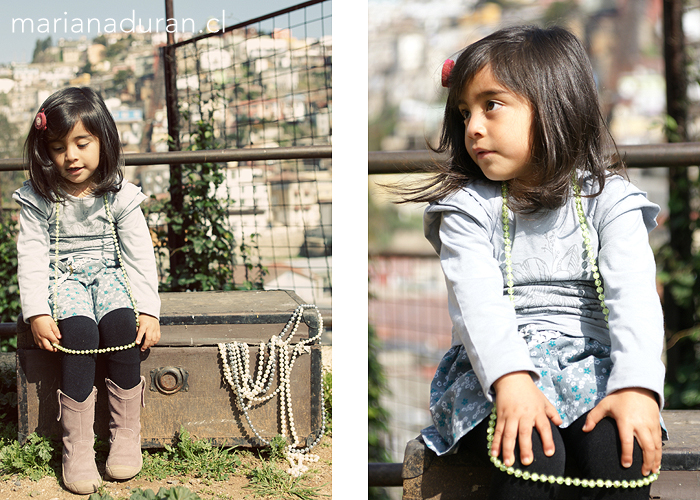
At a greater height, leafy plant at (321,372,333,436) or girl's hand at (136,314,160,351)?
girl's hand at (136,314,160,351)

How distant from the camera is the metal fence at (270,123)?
218cm

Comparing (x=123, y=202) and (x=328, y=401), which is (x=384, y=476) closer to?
(x=328, y=401)

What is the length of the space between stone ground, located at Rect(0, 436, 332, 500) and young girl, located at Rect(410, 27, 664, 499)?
21.1 inches

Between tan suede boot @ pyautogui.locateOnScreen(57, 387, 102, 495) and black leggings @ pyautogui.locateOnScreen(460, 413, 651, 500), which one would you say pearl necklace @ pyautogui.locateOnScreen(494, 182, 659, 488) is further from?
tan suede boot @ pyautogui.locateOnScreen(57, 387, 102, 495)

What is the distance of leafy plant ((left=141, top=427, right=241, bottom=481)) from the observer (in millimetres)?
1232

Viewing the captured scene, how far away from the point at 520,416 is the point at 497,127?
1.35 ft

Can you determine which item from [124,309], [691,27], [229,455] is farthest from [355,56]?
[691,27]

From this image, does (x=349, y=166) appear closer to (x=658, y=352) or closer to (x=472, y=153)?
(x=472, y=153)

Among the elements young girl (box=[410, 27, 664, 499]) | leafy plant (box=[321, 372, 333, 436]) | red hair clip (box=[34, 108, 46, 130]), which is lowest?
leafy plant (box=[321, 372, 333, 436])

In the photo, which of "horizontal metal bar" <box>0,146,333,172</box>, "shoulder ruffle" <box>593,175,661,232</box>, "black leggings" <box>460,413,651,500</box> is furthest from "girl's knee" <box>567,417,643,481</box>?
"horizontal metal bar" <box>0,146,333,172</box>

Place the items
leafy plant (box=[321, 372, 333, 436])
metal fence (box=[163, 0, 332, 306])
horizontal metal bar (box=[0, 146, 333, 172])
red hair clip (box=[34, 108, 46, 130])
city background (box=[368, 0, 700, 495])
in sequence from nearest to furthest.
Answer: red hair clip (box=[34, 108, 46, 130])
leafy plant (box=[321, 372, 333, 436])
horizontal metal bar (box=[0, 146, 333, 172])
city background (box=[368, 0, 700, 495])
metal fence (box=[163, 0, 332, 306])

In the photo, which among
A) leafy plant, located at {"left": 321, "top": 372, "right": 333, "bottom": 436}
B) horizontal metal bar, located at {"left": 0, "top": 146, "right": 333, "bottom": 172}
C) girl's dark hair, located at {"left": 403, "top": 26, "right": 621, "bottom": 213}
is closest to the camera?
girl's dark hair, located at {"left": 403, "top": 26, "right": 621, "bottom": 213}

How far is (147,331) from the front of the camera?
47.8 inches

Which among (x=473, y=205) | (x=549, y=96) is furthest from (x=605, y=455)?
(x=549, y=96)
